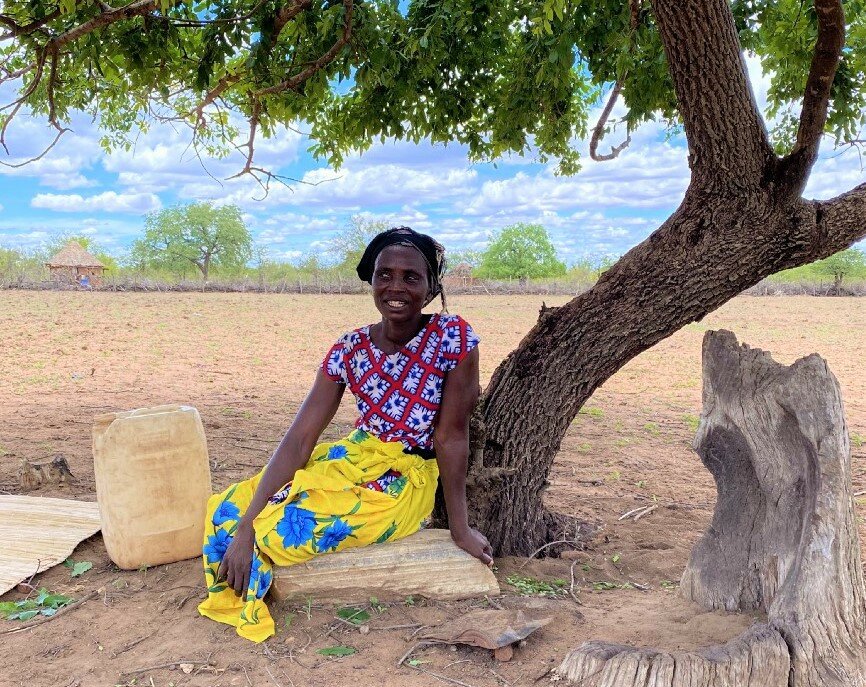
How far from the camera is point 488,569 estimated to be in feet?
10.1

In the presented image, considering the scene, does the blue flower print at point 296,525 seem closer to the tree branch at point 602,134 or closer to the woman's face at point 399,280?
the woman's face at point 399,280

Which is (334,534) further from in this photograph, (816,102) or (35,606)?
(816,102)

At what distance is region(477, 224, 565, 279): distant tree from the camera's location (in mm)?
59000

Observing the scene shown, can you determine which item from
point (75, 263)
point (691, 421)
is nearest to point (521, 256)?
point (75, 263)

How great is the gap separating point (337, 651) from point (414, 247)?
1517 millimetres

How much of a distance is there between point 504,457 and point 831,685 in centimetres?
175

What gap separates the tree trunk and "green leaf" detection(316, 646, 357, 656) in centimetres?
108

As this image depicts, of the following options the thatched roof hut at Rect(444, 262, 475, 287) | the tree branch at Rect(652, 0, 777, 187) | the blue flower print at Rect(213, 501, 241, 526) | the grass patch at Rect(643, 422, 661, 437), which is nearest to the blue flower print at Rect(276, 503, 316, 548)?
the blue flower print at Rect(213, 501, 241, 526)

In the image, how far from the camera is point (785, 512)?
8.76ft

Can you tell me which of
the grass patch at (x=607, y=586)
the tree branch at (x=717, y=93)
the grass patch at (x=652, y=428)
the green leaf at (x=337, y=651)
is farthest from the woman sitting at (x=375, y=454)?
the grass patch at (x=652, y=428)

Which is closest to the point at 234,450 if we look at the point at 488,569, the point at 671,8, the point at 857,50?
the point at 488,569

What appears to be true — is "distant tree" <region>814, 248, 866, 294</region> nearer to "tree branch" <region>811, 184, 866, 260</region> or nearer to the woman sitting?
"tree branch" <region>811, 184, 866, 260</region>

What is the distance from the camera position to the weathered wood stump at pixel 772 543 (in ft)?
7.30

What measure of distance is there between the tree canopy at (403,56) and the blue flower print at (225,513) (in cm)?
252
